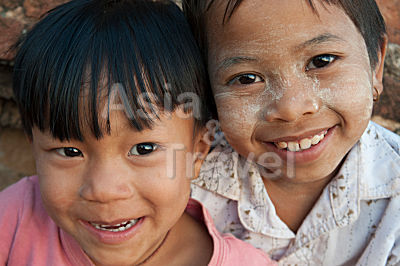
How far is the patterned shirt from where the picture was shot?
1697 millimetres

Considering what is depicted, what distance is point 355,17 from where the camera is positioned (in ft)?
4.93

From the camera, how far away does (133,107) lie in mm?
1273

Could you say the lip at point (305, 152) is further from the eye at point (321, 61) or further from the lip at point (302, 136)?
the eye at point (321, 61)

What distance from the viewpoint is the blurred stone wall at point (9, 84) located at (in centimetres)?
204

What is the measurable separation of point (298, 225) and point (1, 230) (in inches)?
43.4

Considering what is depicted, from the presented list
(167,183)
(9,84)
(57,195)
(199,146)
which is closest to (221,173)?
(199,146)

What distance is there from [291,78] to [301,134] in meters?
0.20

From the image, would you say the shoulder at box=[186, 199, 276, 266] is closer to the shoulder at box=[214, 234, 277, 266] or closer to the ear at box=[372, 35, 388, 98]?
the shoulder at box=[214, 234, 277, 266]

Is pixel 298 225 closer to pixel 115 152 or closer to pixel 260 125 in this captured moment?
pixel 260 125

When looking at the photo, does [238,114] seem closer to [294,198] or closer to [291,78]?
[291,78]

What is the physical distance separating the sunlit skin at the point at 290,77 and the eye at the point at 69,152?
50 centimetres

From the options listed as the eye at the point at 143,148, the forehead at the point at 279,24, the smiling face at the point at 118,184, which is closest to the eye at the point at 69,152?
the smiling face at the point at 118,184

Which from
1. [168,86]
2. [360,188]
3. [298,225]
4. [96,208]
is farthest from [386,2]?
[96,208]

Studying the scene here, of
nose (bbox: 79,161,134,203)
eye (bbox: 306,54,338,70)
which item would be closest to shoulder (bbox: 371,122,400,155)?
eye (bbox: 306,54,338,70)
